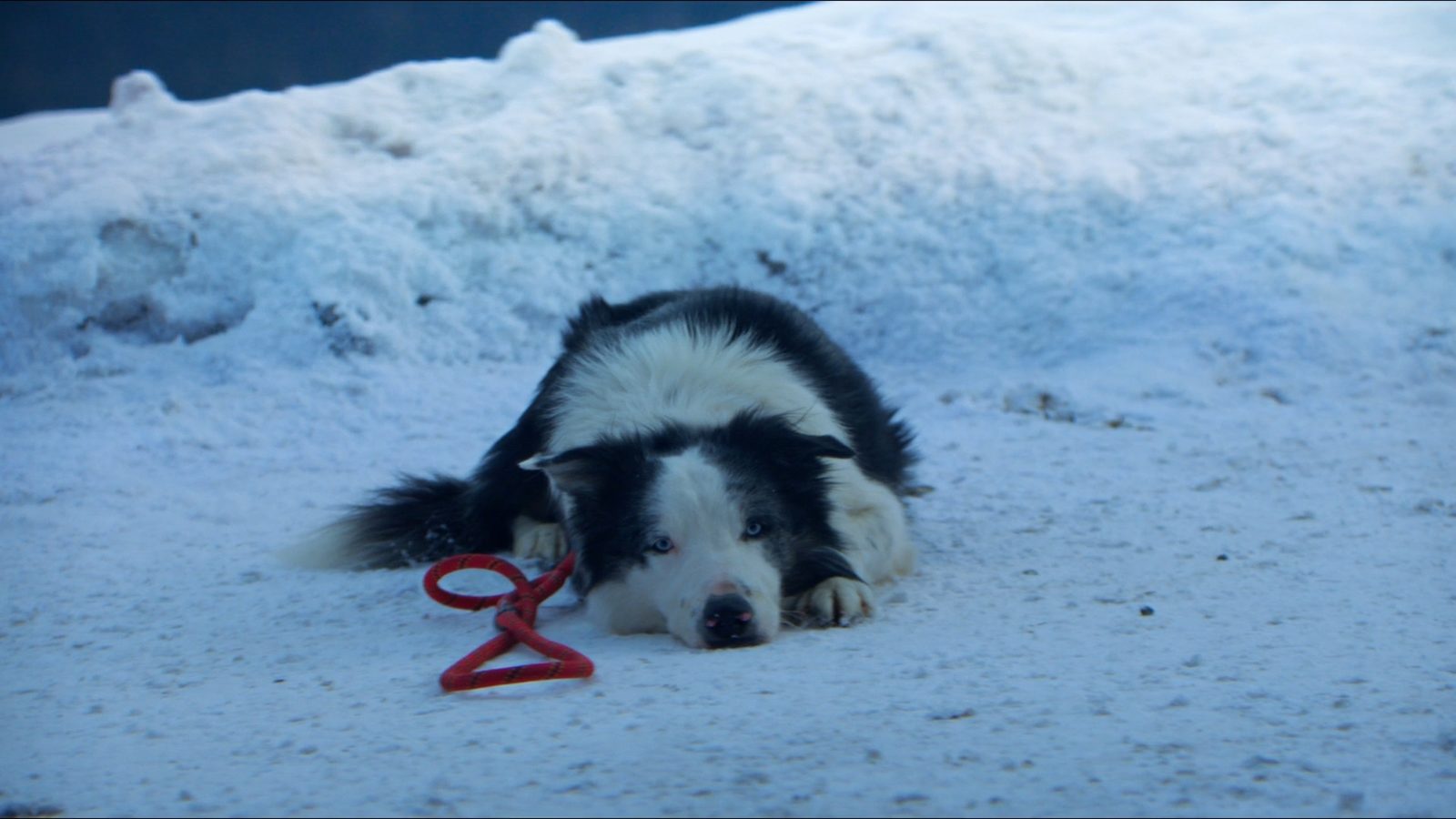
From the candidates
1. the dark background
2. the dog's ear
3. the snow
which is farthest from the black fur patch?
the dark background

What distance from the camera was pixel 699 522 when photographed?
3.05m

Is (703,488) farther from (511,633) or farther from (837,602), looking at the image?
(511,633)

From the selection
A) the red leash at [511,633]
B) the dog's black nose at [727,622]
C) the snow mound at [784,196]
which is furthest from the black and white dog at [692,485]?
the snow mound at [784,196]

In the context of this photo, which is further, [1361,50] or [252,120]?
[1361,50]

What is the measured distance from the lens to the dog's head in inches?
115

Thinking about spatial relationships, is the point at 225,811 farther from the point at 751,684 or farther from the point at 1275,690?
the point at 1275,690

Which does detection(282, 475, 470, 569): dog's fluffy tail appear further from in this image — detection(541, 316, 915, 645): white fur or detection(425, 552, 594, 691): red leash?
detection(425, 552, 594, 691): red leash

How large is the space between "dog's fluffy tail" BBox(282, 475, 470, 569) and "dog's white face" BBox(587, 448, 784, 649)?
1196 mm

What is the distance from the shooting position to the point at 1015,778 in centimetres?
191

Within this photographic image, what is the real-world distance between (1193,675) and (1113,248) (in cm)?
483

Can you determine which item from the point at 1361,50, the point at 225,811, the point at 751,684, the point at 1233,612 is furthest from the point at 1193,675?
the point at 1361,50

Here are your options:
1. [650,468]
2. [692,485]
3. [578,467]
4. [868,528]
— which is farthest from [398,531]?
[868,528]

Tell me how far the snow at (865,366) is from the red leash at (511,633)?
45 mm

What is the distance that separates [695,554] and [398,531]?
165cm
